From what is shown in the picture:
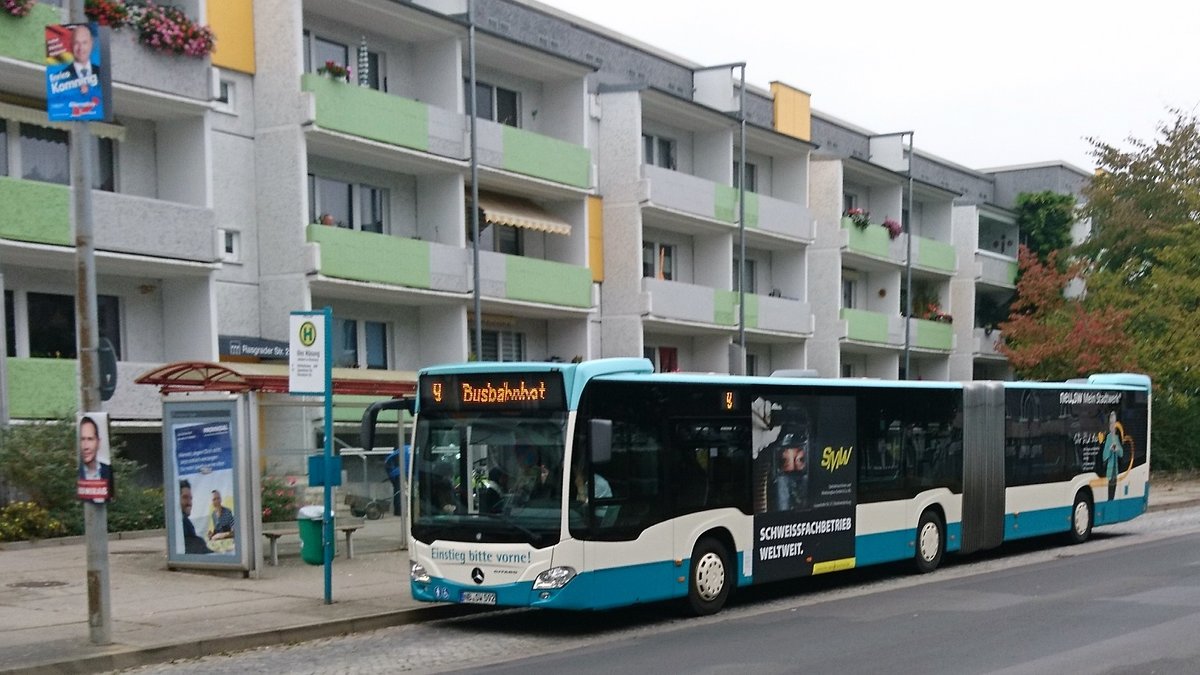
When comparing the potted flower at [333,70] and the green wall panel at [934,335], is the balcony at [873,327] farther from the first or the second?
the potted flower at [333,70]

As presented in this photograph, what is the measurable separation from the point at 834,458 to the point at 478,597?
5.89m

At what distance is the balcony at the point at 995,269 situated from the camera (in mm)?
50906

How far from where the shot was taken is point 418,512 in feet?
44.5

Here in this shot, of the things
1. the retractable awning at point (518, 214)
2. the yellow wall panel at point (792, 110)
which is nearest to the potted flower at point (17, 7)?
the retractable awning at point (518, 214)

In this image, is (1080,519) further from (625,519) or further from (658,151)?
(658,151)

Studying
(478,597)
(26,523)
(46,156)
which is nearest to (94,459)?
(478,597)

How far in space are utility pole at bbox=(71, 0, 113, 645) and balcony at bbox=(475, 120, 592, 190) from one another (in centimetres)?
1666

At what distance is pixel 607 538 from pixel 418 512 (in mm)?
2020

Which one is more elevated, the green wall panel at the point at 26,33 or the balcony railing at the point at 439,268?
the green wall panel at the point at 26,33

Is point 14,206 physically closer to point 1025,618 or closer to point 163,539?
point 163,539

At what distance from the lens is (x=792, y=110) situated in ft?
138

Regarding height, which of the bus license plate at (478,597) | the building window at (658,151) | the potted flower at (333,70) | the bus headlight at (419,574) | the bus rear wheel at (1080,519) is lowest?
the bus rear wheel at (1080,519)

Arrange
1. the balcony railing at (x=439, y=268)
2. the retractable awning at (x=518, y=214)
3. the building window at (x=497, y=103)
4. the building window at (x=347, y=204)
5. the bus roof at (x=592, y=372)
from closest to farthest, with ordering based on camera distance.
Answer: the bus roof at (x=592, y=372), the balcony railing at (x=439, y=268), the building window at (x=347, y=204), the retractable awning at (x=518, y=214), the building window at (x=497, y=103)

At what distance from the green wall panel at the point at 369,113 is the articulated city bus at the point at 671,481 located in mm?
12349
